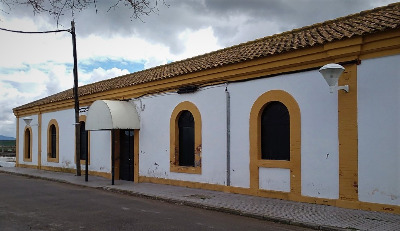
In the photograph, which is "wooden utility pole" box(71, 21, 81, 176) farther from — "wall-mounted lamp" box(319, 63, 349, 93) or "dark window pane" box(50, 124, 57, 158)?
"wall-mounted lamp" box(319, 63, 349, 93)

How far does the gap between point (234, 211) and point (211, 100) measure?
3946 millimetres

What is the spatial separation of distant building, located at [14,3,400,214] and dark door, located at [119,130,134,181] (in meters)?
0.04

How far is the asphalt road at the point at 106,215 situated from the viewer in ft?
22.2

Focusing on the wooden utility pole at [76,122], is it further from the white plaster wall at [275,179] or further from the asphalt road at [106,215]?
the white plaster wall at [275,179]

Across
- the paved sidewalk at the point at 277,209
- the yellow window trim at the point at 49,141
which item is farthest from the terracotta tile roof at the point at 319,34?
the yellow window trim at the point at 49,141

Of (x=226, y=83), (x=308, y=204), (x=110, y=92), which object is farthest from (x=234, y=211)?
(x=110, y=92)

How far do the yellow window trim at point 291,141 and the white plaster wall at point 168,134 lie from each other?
3.44ft

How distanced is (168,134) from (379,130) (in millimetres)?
6718

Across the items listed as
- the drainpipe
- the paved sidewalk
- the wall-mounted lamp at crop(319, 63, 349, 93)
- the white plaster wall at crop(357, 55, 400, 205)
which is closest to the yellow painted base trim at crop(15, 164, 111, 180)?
the paved sidewalk

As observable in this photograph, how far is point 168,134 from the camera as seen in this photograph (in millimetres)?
12508

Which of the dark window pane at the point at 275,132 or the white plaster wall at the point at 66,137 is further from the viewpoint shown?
the white plaster wall at the point at 66,137

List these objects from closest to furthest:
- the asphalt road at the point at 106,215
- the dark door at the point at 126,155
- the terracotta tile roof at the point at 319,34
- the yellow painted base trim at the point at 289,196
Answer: the asphalt road at the point at 106,215
the yellow painted base trim at the point at 289,196
the terracotta tile roof at the point at 319,34
the dark door at the point at 126,155

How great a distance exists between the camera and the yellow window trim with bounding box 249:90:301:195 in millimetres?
8914

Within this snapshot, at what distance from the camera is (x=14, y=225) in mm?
6844
